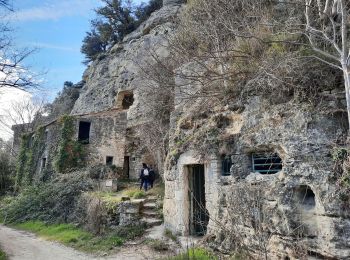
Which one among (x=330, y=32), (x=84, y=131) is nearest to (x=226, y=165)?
(x=330, y=32)

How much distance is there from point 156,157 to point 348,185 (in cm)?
1264

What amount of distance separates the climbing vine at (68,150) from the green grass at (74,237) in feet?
16.4

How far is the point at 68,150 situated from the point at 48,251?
9763 mm

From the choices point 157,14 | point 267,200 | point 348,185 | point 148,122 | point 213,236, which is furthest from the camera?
point 157,14

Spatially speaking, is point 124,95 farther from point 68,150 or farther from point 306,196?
point 306,196

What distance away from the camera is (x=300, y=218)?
19.6ft

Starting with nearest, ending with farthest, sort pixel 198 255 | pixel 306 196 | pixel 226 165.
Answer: pixel 306 196
pixel 198 255
pixel 226 165

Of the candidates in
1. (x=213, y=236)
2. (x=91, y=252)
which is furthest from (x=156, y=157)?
(x=213, y=236)

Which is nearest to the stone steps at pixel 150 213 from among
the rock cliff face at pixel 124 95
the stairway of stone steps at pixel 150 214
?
the stairway of stone steps at pixel 150 214

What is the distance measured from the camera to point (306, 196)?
6238mm

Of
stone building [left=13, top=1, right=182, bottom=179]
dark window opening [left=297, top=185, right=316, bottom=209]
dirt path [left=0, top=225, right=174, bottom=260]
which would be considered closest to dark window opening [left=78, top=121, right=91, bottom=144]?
stone building [left=13, top=1, right=182, bottom=179]

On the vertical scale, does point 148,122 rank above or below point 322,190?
above

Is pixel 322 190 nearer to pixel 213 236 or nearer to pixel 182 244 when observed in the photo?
pixel 213 236

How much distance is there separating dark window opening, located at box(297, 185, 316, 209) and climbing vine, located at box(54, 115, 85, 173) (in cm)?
1470
